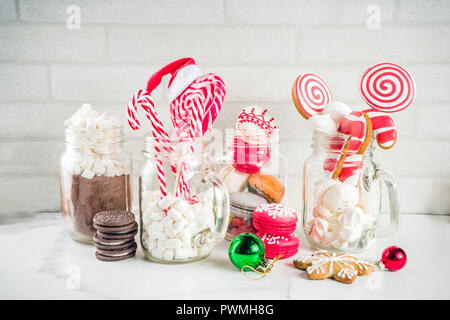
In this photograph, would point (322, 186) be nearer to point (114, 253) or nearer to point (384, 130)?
point (384, 130)

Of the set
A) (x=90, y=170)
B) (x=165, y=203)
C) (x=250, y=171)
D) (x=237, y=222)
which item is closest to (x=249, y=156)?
(x=250, y=171)

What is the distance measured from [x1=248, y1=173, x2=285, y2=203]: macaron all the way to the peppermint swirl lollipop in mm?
196

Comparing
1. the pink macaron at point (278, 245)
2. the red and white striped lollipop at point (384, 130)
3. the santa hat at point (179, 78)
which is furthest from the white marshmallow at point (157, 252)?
the red and white striped lollipop at point (384, 130)

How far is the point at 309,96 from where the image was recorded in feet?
3.49

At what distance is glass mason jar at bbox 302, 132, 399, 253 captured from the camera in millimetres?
974

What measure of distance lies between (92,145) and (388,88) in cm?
69

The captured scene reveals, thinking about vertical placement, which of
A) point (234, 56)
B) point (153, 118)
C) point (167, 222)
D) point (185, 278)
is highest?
point (234, 56)

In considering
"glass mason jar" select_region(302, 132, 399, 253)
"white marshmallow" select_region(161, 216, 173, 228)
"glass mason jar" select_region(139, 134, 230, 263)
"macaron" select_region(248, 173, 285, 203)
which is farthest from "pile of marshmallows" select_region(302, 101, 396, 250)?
"white marshmallow" select_region(161, 216, 173, 228)

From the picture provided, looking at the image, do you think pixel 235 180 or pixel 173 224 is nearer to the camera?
pixel 173 224

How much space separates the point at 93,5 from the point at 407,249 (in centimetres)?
102

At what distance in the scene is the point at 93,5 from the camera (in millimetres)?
1235

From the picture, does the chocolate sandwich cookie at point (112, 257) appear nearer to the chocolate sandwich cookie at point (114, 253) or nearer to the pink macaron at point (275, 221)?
the chocolate sandwich cookie at point (114, 253)

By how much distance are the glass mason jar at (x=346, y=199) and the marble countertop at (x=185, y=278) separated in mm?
65
